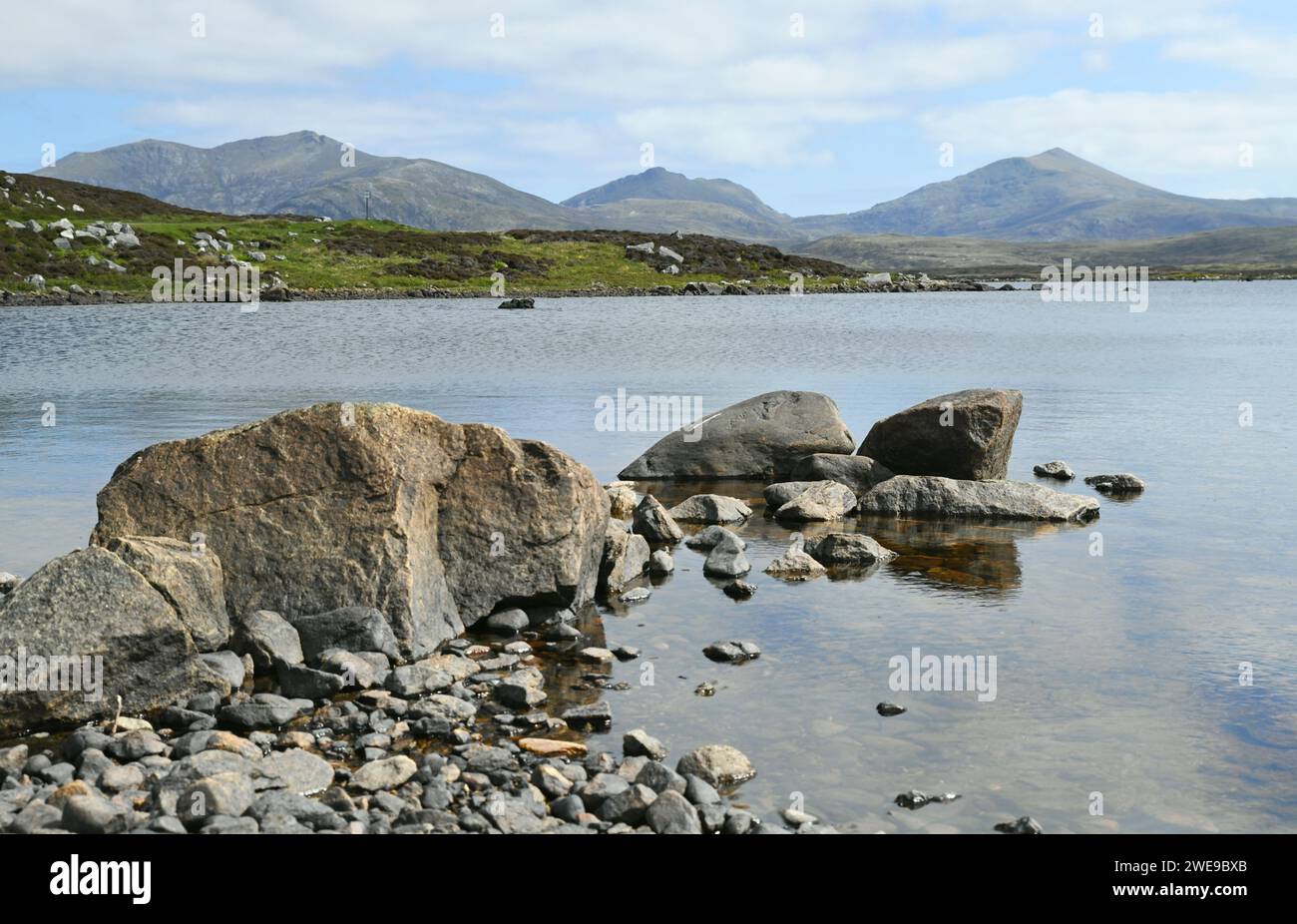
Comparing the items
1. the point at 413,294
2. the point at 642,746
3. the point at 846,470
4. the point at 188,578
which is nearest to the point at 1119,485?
the point at 846,470

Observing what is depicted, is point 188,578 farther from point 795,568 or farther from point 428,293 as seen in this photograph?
point 428,293

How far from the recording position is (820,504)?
931 inches

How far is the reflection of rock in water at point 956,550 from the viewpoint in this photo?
61.2 ft

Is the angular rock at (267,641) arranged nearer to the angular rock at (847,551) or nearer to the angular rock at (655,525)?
the angular rock at (655,525)

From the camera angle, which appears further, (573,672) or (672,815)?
(573,672)

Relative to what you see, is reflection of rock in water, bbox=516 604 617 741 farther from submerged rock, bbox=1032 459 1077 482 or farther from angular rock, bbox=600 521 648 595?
submerged rock, bbox=1032 459 1077 482

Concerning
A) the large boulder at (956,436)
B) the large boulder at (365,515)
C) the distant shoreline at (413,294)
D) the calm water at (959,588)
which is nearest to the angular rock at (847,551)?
the calm water at (959,588)

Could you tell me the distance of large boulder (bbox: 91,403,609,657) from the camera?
1505cm

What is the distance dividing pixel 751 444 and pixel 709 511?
486 centimetres

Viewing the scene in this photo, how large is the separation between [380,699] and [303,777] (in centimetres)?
220

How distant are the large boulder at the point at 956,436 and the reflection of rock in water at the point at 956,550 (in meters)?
2.43

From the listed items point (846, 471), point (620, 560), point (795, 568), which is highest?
point (846, 471)

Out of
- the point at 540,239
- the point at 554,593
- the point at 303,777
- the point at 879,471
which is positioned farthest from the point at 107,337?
the point at 540,239
